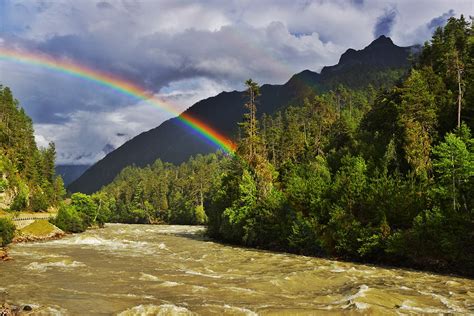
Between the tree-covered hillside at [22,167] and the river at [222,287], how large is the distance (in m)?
62.9

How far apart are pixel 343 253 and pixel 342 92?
111399mm

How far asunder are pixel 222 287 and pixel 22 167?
327 feet

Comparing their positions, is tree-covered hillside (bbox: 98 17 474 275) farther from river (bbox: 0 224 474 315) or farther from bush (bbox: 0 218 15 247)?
bush (bbox: 0 218 15 247)

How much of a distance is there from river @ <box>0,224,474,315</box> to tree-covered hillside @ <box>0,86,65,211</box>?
6291 cm

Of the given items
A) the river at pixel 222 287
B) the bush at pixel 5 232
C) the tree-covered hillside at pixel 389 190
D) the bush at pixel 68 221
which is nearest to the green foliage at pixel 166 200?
the bush at pixel 68 221

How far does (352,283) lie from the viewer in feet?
80.5

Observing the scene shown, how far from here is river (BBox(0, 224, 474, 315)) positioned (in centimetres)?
1767

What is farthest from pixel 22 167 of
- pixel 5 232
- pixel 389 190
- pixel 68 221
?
pixel 389 190

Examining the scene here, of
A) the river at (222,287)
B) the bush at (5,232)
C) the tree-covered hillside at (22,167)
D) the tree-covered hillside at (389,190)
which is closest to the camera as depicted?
the river at (222,287)

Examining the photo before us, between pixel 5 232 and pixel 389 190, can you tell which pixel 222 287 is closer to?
pixel 389 190

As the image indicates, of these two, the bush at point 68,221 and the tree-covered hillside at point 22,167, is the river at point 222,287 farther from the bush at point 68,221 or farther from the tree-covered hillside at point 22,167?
the tree-covered hillside at point 22,167

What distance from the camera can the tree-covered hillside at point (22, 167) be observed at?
9044 centimetres

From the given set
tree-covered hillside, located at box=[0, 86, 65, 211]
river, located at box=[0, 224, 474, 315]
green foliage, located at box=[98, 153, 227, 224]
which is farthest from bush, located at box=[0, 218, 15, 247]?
green foliage, located at box=[98, 153, 227, 224]

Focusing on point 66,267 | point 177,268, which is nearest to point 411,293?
point 177,268
